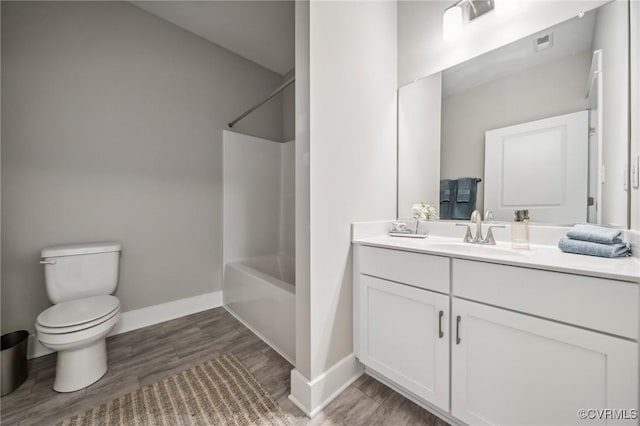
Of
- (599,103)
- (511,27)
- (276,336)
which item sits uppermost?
(511,27)

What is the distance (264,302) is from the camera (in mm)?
1830

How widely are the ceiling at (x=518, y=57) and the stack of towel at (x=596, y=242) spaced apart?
88 centimetres

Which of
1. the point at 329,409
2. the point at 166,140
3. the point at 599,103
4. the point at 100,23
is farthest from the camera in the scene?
the point at 166,140

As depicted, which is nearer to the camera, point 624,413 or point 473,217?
point 624,413

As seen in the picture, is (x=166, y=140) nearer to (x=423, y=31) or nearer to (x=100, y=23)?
(x=100, y=23)

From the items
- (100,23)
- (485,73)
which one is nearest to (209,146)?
(100,23)

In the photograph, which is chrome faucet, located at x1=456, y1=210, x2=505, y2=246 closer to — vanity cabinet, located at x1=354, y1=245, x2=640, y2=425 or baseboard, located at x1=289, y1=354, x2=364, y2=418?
vanity cabinet, located at x1=354, y1=245, x2=640, y2=425

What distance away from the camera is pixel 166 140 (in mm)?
2188

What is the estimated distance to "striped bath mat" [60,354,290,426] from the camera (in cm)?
114

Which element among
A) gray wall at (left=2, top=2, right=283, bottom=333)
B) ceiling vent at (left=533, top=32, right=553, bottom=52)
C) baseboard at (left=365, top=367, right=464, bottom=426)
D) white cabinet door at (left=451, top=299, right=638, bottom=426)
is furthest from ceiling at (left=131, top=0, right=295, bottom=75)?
baseboard at (left=365, top=367, right=464, bottom=426)

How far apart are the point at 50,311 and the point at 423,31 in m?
2.98

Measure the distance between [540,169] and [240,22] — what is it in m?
2.65

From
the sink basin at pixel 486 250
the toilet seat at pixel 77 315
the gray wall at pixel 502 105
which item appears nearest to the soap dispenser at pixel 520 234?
the sink basin at pixel 486 250

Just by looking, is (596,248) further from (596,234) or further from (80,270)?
(80,270)
